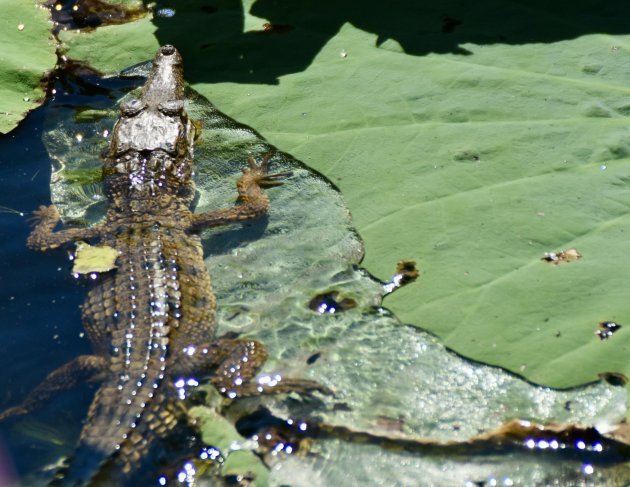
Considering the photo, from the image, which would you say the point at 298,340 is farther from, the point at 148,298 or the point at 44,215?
the point at 44,215

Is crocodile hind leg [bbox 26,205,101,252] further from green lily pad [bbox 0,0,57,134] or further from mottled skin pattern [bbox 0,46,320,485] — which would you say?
green lily pad [bbox 0,0,57,134]

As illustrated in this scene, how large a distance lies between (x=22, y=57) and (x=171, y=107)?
Result: 116 cm

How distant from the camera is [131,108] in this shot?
602 cm

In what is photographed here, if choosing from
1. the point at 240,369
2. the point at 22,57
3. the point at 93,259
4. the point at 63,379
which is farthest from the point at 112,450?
the point at 22,57

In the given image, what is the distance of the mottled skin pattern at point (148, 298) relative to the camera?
4238 millimetres

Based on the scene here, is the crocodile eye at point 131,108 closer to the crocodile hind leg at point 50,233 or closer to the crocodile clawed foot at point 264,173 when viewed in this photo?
the crocodile hind leg at point 50,233

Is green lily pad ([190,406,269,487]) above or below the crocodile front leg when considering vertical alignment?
below

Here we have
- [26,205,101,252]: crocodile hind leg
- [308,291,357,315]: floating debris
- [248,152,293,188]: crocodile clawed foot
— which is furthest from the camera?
[248,152,293,188]: crocodile clawed foot

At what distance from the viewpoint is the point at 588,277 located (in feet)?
13.6

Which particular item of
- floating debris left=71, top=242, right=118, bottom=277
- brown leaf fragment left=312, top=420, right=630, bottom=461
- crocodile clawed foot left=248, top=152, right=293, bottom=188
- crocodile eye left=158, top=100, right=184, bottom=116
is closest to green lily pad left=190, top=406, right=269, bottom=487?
brown leaf fragment left=312, top=420, right=630, bottom=461

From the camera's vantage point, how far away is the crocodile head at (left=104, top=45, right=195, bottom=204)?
5770 mm

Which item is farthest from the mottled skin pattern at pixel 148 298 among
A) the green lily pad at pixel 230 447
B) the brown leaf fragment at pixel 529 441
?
the brown leaf fragment at pixel 529 441

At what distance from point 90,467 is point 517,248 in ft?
7.75

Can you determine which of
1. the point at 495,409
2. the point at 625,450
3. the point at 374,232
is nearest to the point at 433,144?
the point at 374,232
